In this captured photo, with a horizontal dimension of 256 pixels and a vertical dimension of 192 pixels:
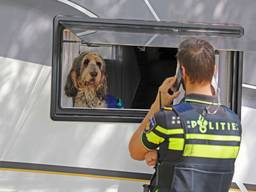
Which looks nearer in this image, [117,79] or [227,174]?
[227,174]

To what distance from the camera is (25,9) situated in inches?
119

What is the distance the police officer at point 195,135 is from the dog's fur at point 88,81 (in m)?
1.07

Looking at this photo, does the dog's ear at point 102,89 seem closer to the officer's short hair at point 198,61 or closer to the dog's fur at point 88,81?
the dog's fur at point 88,81

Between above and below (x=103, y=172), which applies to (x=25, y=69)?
above

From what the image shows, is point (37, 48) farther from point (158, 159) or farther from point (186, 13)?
point (158, 159)

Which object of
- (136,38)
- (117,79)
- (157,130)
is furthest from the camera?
(117,79)

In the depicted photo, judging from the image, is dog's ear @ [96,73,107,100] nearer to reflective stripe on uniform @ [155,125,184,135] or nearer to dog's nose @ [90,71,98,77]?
dog's nose @ [90,71,98,77]

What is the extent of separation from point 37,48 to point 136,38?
0.66m

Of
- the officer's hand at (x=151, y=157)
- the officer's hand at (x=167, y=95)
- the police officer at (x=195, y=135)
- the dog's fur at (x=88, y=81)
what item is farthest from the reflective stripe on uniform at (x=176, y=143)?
the dog's fur at (x=88, y=81)

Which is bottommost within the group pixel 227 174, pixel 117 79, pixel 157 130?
pixel 227 174

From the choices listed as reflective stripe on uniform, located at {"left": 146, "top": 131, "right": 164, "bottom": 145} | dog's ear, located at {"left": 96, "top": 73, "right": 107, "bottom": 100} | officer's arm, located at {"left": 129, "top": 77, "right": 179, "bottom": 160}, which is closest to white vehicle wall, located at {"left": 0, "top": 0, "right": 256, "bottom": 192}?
dog's ear, located at {"left": 96, "top": 73, "right": 107, "bottom": 100}

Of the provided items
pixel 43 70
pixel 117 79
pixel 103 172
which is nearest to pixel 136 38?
pixel 117 79

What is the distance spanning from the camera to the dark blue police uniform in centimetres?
196

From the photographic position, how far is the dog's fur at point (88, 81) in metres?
3.06
